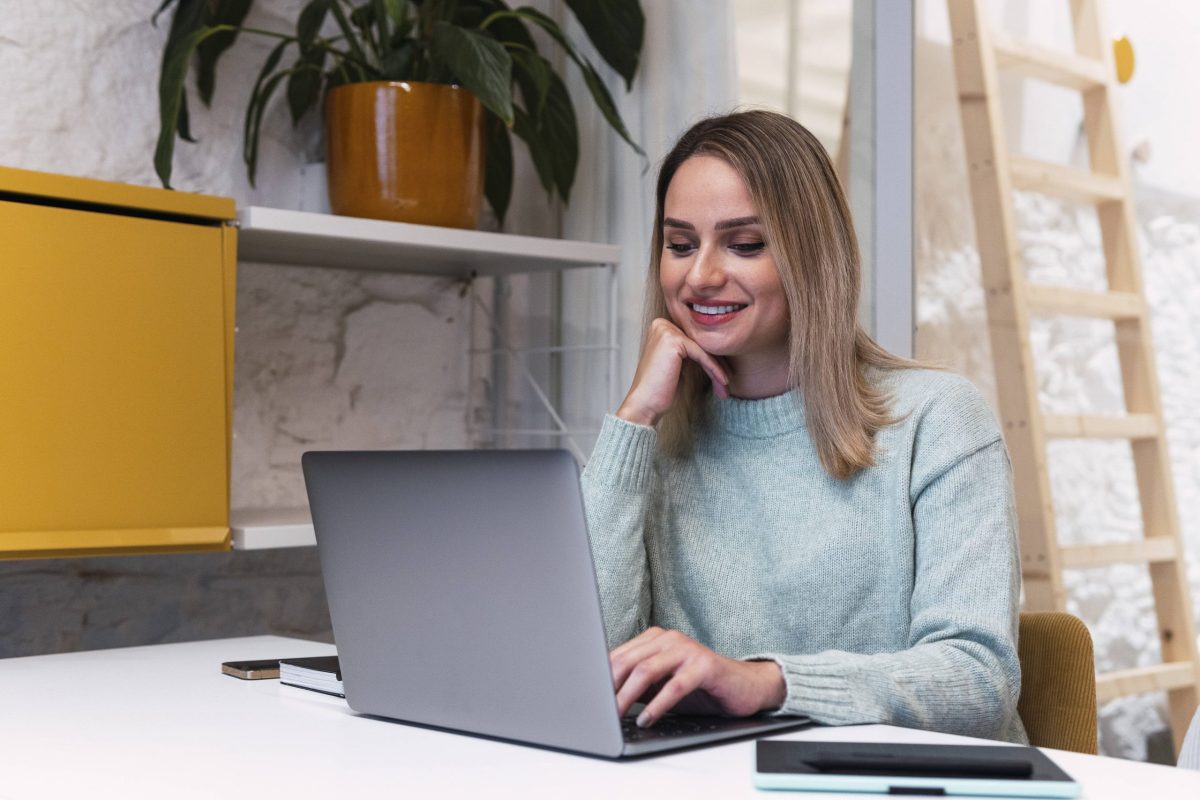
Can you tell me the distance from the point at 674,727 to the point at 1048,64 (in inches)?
56.1

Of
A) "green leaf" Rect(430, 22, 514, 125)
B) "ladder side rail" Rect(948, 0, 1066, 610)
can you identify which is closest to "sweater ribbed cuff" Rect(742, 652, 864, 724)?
"ladder side rail" Rect(948, 0, 1066, 610)

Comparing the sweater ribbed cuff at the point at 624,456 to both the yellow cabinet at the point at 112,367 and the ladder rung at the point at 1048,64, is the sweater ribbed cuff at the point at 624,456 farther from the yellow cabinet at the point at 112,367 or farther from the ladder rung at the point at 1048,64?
the ladder rung at the point at 1048,64

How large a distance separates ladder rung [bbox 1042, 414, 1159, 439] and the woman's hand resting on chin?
1.01m

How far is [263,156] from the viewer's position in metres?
2.47

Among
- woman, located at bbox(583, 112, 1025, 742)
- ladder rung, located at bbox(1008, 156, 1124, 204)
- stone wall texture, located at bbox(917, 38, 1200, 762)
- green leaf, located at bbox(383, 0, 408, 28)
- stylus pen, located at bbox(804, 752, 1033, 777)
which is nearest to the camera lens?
stylus pen, located at bbox(804, 752, 1033, 777)

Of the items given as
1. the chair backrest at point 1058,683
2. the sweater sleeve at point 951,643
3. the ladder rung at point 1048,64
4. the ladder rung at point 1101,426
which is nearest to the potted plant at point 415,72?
the ladder rung at point 1048,64

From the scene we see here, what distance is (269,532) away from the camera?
2.03 metres

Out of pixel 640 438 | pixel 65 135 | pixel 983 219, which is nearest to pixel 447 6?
pixel 65 135

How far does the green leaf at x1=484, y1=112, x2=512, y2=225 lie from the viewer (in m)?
2.57

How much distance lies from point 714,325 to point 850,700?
1.84 feet

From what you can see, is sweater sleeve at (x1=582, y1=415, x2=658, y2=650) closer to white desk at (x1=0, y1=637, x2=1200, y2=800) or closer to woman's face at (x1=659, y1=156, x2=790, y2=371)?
woman's face at (x1=659, y1=156, x2=790, y2=371)

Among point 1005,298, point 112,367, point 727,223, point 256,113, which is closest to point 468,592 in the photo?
point 727,223

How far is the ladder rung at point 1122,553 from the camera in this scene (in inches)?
75.3

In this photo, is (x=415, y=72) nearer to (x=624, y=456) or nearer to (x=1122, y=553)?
(x=624, y=456)
